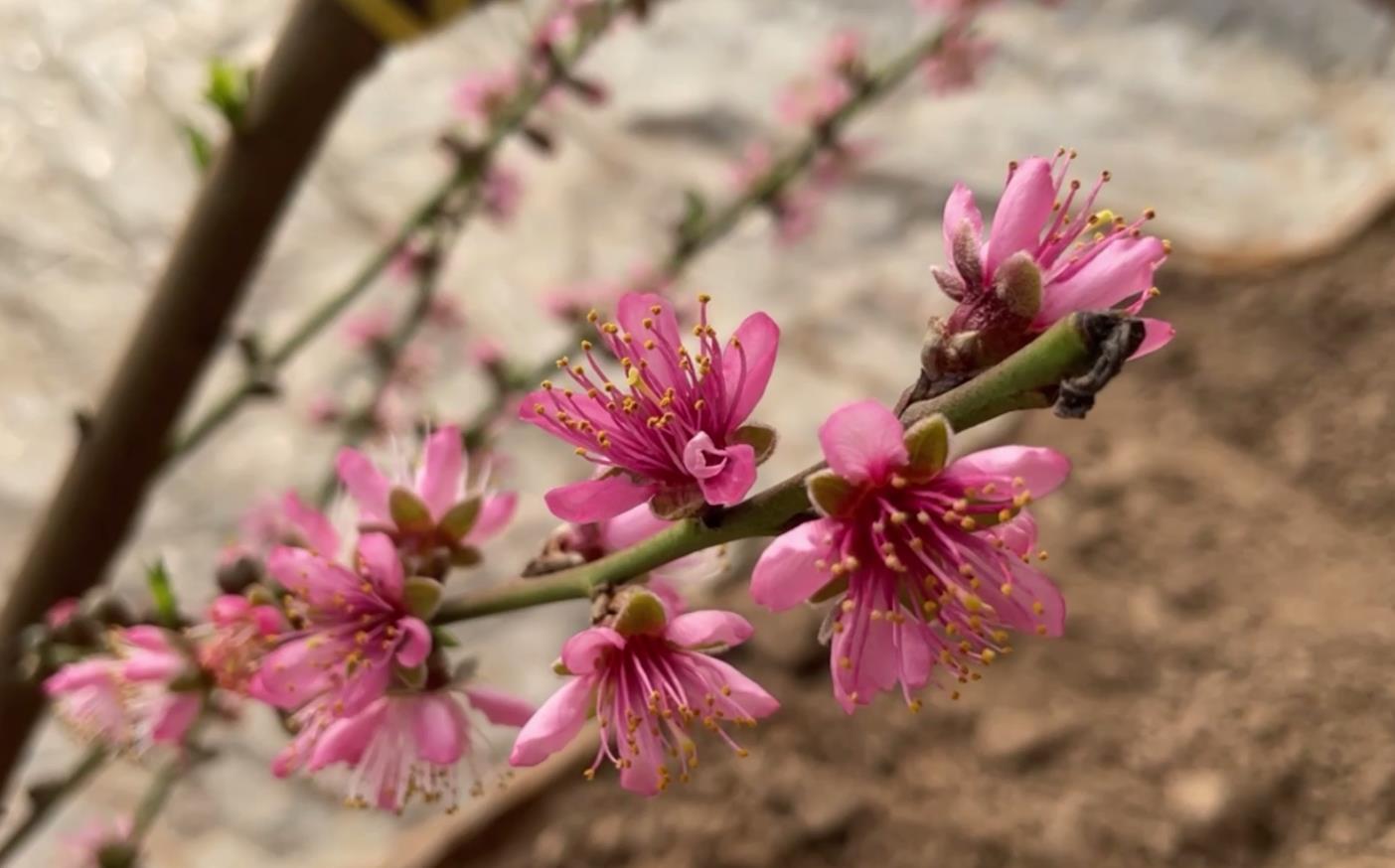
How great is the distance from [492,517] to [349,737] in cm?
12

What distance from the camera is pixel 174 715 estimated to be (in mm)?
578

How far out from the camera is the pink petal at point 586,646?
1.29ft

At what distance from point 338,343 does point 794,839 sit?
114 centimetres

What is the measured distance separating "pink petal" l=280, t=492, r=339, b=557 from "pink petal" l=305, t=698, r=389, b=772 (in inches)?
3.1

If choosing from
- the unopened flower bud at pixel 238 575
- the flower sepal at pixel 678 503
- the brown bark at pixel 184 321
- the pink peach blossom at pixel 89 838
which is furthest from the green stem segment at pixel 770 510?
the pink peach blossom at pixel 89 838

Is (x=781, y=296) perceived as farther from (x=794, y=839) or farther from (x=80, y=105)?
(x=80, y=105)

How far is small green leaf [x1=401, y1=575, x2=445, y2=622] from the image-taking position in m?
0.46

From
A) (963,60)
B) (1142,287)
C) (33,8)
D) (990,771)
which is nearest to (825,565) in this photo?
(1142,287)

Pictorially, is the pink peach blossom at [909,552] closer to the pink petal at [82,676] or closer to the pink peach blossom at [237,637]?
the pink peach blossom at [237,637]

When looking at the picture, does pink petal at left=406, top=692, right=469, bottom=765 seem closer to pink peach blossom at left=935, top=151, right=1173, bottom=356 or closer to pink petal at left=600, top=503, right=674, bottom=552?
pink petal at left=600, top=503, right=674, bottom=552

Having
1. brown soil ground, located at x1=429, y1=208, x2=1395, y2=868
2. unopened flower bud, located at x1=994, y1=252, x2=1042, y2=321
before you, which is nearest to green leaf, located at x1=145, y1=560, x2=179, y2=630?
unopened flower bud, located at x1=994, y1=252, x2=1042, y2=321

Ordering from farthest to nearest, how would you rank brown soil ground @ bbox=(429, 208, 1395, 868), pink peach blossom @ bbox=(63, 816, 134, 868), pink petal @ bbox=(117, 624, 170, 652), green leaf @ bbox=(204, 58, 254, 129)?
brown soil ground @ bbox=(429, 208, 1395, 868) < pink peach blossom @ bbox=(63, 816, 134, 868) < green leaf @ bbox=(204, 58, 254, 129) < pink petal @ bbox=(117, 624, 170, 652)

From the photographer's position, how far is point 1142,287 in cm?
36

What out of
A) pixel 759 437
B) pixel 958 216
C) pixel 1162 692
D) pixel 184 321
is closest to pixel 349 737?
pixel 759 437
